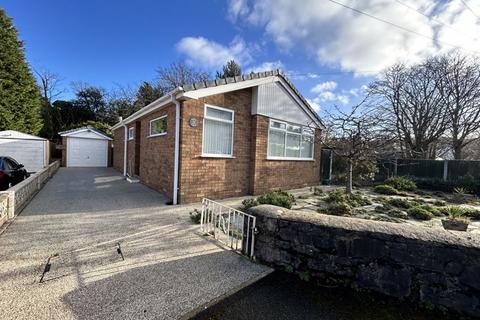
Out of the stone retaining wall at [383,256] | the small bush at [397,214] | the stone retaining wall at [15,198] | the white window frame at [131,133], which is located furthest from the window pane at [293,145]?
the stone retaining wall at [15,198]

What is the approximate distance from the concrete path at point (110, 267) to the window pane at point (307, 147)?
772 centimetres

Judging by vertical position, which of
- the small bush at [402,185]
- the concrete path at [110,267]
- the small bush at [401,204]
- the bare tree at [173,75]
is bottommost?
the concrete path at [110,267]

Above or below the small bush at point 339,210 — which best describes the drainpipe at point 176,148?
above

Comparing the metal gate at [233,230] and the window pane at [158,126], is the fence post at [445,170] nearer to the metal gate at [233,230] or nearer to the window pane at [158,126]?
the metal gate at [233,230]

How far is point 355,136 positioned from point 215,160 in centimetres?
525

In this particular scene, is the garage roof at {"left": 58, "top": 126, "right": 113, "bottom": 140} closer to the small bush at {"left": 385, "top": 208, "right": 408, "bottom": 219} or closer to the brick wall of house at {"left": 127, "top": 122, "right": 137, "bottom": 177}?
the brick wall of house at {"left": 127, "top": 122, "right": 137, "bottom": 177}

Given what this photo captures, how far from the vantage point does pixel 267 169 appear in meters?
9.20

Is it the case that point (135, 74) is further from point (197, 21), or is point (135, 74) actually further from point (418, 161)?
point (418, 161)

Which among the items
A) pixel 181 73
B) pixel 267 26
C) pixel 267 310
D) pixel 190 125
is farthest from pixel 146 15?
pixel 181 73

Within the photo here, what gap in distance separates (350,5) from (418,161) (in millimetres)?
11666

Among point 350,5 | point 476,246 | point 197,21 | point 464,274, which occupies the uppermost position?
point 197,21

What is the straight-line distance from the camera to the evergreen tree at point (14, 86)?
1642 centimetres

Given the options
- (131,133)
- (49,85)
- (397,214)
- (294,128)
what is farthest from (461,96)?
(49,85)

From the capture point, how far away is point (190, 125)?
22.4ft
